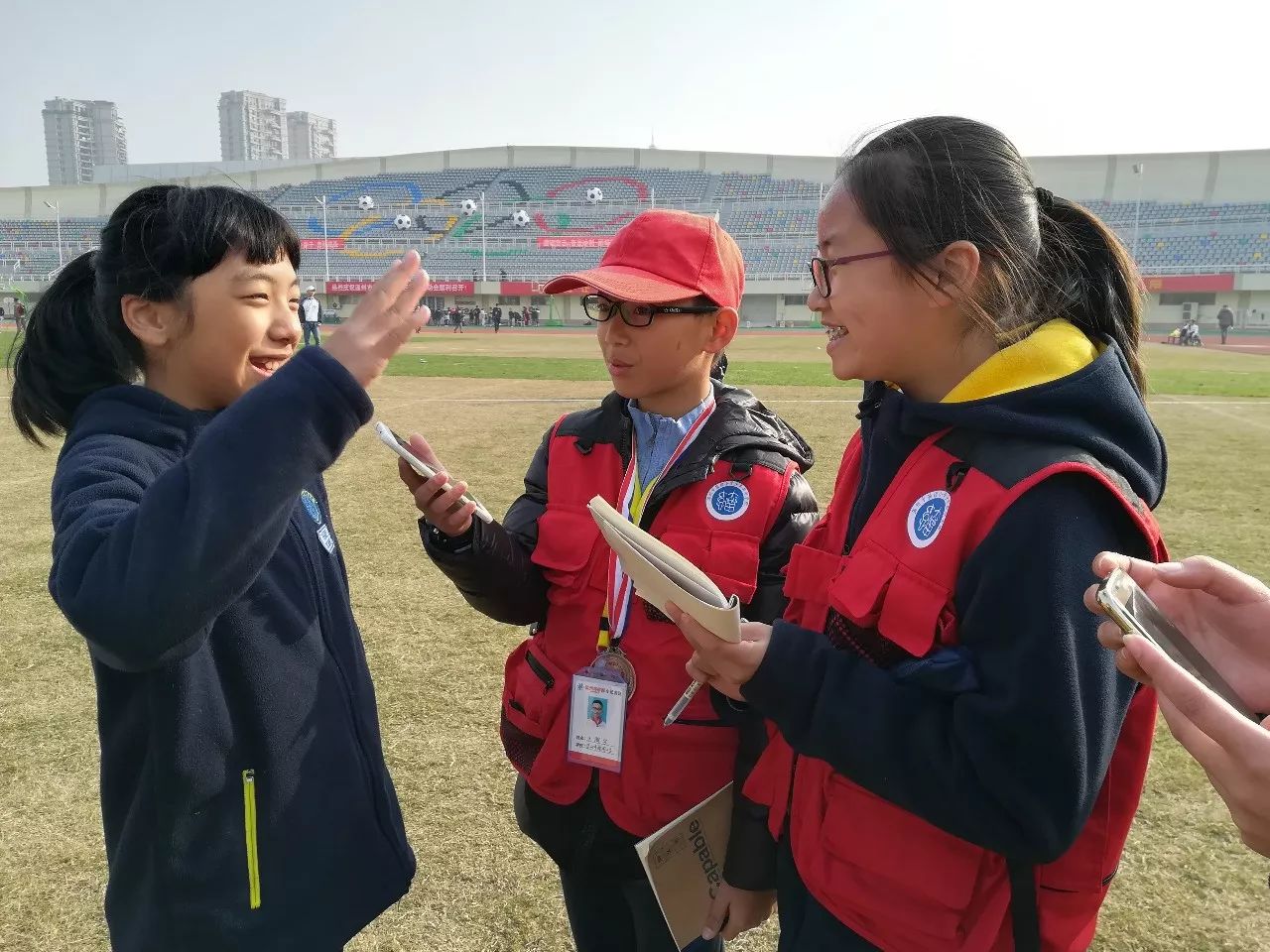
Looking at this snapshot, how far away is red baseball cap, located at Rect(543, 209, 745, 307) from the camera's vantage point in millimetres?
2029

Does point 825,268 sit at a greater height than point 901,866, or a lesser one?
greater

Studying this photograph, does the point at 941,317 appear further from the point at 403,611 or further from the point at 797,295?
the point at 797,295

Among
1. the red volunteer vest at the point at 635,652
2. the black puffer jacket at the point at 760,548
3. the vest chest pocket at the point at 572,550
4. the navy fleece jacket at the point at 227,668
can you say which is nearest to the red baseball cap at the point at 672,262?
the black puffer jacket at the point at 760,548

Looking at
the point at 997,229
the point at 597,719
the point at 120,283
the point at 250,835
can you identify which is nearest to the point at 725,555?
the point at 597,719

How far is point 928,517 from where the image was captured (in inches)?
53.2

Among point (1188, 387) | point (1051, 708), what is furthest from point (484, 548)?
point (1188, 387)

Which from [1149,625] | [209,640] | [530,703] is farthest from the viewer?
[530,703]

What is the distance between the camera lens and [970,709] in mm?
Answer: 1243

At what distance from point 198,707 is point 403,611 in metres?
3.35

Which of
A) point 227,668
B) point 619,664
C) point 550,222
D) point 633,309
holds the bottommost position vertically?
point 619,664

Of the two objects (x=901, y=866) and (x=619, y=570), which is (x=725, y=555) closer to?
(x=619, y=570)

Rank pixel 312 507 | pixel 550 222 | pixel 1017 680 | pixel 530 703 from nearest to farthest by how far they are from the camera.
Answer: pixel 1017 680 < pixel 312 507 < pixel 530 703 < pixel 550 222

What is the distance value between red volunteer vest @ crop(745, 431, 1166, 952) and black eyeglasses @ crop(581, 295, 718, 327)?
2.61 feet

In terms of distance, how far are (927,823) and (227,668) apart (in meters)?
1.27
